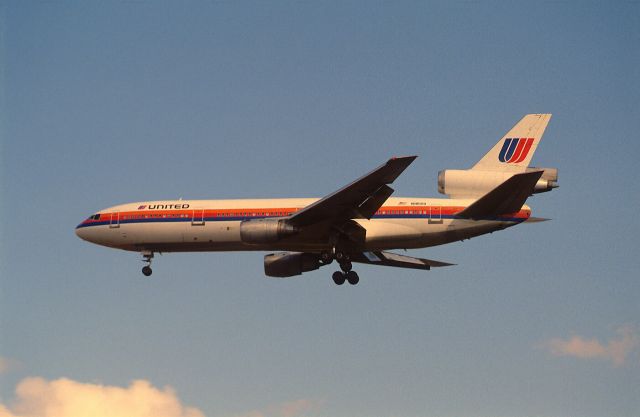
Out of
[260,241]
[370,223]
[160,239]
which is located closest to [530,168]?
[370,223]

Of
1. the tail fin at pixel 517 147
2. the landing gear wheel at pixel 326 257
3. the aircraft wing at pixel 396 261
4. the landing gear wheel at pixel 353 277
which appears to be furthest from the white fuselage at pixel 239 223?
the aircraft wing at pixel 396 261

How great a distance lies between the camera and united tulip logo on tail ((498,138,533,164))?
131 feet

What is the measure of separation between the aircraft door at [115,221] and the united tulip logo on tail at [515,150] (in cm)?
1700

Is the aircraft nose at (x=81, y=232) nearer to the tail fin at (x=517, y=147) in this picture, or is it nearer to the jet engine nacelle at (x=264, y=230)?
the jet engine nacelle at (x=264, y=230)

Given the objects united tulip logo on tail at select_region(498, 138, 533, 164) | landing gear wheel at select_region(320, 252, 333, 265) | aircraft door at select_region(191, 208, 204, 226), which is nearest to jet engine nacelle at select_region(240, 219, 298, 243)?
landing gear wheel at select_region(320, 252, 333, 265)

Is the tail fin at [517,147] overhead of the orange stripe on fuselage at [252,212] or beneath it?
overhead

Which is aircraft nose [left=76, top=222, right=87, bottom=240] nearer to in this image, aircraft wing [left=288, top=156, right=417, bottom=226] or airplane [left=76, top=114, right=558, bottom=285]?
airplane [left=76, top=114, right=558, bottom=285]

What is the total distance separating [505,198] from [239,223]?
36.4 ft

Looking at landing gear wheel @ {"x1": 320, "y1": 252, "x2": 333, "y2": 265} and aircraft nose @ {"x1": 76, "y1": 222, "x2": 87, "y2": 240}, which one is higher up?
aircraft nose @ {"x1": 76, "y1": 222, "x2": 87, "y2": 240}

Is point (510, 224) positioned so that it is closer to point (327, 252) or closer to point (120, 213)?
point (327, 252)

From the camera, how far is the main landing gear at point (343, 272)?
4006cm

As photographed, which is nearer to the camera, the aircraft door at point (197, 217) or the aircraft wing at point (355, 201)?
the aircraft wing at point (355, 201)

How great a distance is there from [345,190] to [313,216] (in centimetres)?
236

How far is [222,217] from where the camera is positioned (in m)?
40.0
